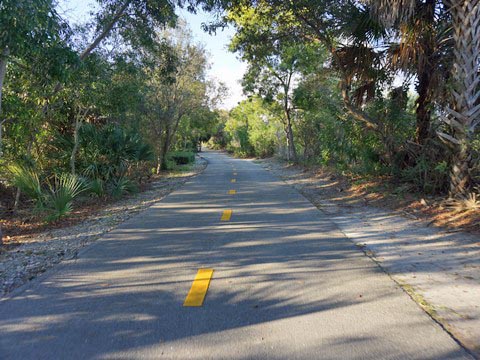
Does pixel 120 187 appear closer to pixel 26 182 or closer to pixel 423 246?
pixel 26 182

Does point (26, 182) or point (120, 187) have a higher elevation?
point (26, 182)

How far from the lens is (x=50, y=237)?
7.73m

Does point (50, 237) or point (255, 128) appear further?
point (255, 128)

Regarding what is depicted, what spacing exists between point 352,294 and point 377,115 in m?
9.24

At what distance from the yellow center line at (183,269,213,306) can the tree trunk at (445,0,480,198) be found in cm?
649

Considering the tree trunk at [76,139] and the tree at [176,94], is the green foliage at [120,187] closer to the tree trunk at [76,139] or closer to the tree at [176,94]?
the tree trunk at [76,139]

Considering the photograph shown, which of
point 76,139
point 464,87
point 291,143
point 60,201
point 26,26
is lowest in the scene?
point 60,201

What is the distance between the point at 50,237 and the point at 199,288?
176 inches

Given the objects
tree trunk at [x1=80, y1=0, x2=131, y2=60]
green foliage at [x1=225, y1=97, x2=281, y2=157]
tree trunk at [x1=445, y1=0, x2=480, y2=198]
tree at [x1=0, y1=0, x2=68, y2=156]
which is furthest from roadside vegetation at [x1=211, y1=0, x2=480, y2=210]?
green foliage at [x1=225, y1=97, x2=281, y2=157]

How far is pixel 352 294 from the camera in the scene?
4.42 m

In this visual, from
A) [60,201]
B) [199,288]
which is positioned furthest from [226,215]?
[199,288]

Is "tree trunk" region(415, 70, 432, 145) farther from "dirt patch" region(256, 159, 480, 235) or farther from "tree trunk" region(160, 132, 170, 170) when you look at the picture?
"tree trunk" region(160, 132, 170, 170)

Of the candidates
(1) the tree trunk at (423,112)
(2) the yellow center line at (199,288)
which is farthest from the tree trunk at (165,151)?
(2) the yellow center line at (199,288)

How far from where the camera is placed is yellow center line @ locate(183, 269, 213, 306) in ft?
14.1
